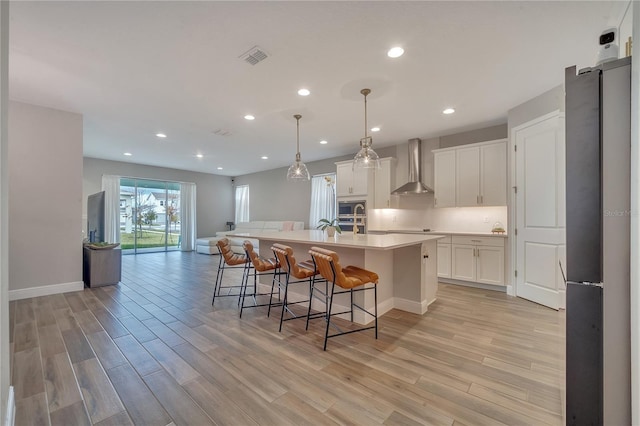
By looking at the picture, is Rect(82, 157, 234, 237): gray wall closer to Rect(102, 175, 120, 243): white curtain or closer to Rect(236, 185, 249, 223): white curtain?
Rect(102, 175, 120, 243): white curtain

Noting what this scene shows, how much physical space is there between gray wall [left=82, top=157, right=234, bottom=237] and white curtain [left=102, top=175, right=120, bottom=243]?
6.0 inches

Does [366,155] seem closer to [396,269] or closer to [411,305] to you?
[396,269]

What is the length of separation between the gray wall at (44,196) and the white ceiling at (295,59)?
345mm

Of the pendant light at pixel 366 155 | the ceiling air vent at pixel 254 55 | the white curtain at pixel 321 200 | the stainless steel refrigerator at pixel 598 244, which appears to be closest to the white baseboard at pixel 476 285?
the pendant light at pixel 366 155

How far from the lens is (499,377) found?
1.93 m

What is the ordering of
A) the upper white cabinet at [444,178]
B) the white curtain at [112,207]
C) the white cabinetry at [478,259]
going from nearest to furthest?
the white cabinetry at [478,259] → the upper white cabinet at [444,178] → the white curtain at [112,207]

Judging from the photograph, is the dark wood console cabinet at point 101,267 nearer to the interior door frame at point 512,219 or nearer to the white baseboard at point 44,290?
the white baseboard at point 44,290

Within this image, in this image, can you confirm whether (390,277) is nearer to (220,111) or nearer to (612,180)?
(612,180)

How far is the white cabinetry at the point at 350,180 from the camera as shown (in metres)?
5.64

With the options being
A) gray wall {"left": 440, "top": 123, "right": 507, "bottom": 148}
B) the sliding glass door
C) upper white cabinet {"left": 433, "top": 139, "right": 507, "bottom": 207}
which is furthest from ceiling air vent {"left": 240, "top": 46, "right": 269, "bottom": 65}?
the sliding glass door

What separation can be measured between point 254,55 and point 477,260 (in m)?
4.26

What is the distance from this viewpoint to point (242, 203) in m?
9.89

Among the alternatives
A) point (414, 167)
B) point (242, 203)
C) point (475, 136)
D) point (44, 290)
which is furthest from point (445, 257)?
point (242, 203)

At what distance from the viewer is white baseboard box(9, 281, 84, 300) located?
11.9 feet
